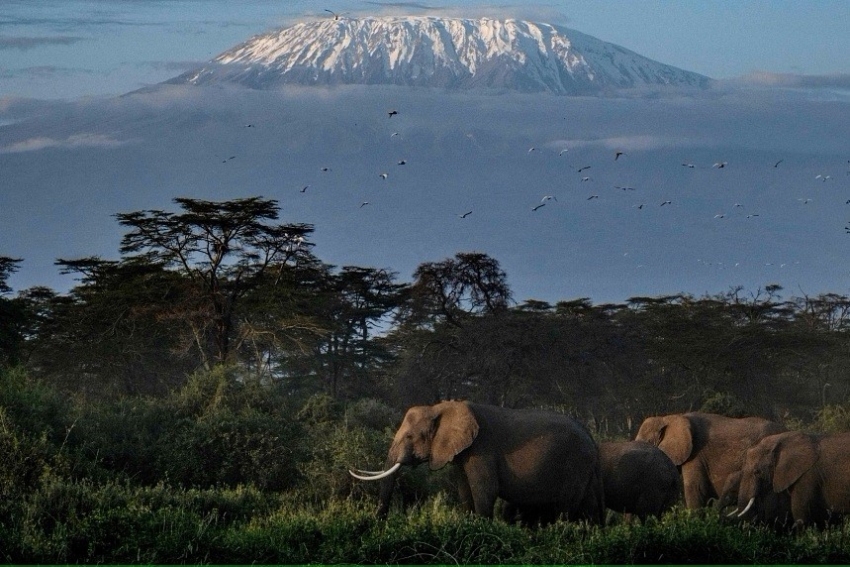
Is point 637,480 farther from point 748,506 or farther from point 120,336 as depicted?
point 120,336

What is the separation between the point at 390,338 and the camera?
175ft

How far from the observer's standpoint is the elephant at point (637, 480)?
63.9 ft

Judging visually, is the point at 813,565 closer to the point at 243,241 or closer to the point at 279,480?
the point at 279,480

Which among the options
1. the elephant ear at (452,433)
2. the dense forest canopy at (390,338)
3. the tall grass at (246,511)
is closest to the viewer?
the tall grass at (246,511)

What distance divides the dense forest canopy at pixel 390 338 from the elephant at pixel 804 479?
75.0ft

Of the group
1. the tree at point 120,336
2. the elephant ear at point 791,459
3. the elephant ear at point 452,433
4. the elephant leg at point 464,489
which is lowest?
the elephant leg at point 464,489

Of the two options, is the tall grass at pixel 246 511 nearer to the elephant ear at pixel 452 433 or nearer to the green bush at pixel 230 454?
the green bush at pixel 230 454

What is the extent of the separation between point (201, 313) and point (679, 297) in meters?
19.1

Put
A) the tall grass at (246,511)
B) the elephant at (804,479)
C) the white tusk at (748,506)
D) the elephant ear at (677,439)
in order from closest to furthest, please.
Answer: the tall grass at (246,511), the white tusk at (748,506), the elephant at (804,479), the elephant ear at (677,439)

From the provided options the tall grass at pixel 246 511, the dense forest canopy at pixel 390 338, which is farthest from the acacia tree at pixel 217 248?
the tall grass at pixel 246 511

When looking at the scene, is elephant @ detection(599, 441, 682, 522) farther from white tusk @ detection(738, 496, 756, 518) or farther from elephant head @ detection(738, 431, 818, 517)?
white tusk @ detection(738, 496, 756, 518)

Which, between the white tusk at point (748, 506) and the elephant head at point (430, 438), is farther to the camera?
Result: the white tusk at point (748, 506)

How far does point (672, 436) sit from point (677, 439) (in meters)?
0.11

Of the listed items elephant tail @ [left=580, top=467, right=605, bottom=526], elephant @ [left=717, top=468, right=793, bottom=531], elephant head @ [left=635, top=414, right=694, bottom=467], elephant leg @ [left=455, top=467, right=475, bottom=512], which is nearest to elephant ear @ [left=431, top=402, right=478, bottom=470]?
elephant leg @ [left=455, top=467, right=475, bottom=512]
